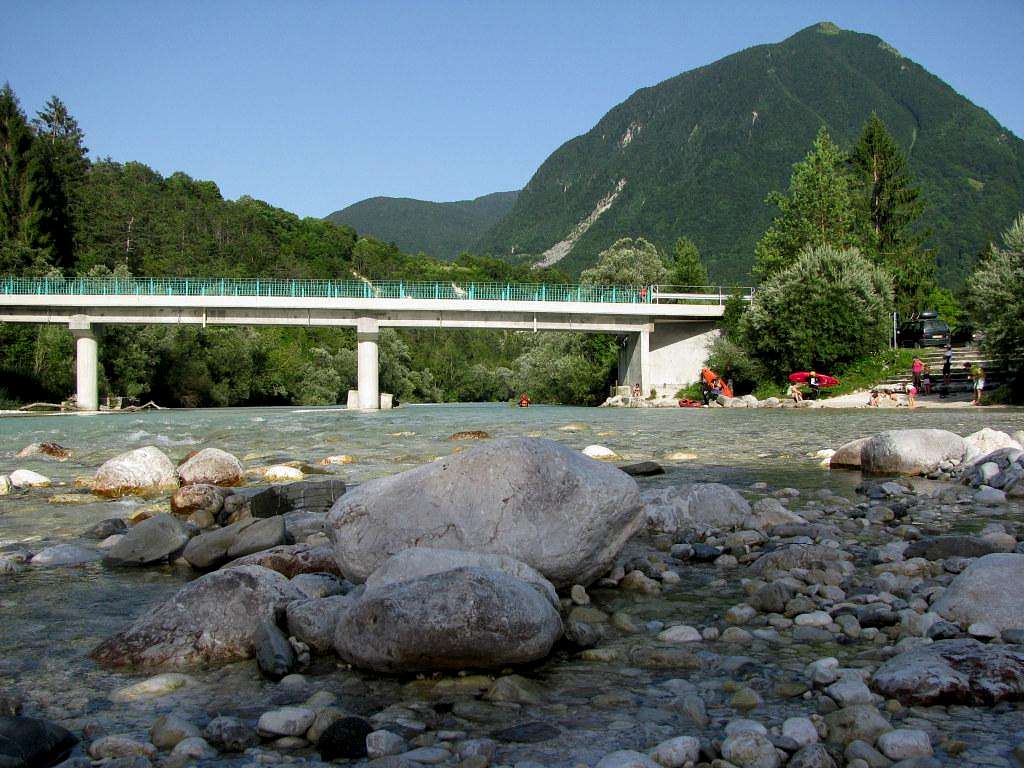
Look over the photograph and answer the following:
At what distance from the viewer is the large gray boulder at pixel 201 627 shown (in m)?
4.75

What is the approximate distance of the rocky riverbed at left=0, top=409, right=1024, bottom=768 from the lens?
3520 mm

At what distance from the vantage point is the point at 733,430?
2470 centimetres

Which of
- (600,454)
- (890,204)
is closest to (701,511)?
(600,454)

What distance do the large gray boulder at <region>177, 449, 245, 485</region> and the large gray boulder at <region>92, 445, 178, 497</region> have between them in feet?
0.88

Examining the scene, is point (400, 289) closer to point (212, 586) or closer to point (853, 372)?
point (853, 372)

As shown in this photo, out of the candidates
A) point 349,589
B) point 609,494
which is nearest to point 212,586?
point 349,589

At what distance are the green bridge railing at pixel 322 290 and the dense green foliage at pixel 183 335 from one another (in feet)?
16.3

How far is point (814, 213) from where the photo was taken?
59.1 metres

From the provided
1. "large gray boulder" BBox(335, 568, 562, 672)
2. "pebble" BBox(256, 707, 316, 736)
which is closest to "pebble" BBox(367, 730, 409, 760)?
"pebble" BBox(256, 707, 316, 736)

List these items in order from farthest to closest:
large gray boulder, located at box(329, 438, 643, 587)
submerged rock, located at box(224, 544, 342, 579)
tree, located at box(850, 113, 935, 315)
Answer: tree, located at box(850, 113, 935, 315)
submerged rock, located at box(224, 544, 342, 579)
large gray boulder, located at box(329, 438, 643, 587)

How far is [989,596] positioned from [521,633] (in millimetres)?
2867

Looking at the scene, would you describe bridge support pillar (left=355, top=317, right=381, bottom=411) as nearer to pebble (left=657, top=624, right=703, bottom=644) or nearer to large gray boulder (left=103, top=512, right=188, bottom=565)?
large gray boulder (left=103, top=512, right=188, bottom=565)

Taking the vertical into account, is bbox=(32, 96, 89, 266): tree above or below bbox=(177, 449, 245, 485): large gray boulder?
above

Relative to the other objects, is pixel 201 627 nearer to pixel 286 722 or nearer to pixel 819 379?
pixel 286 722
